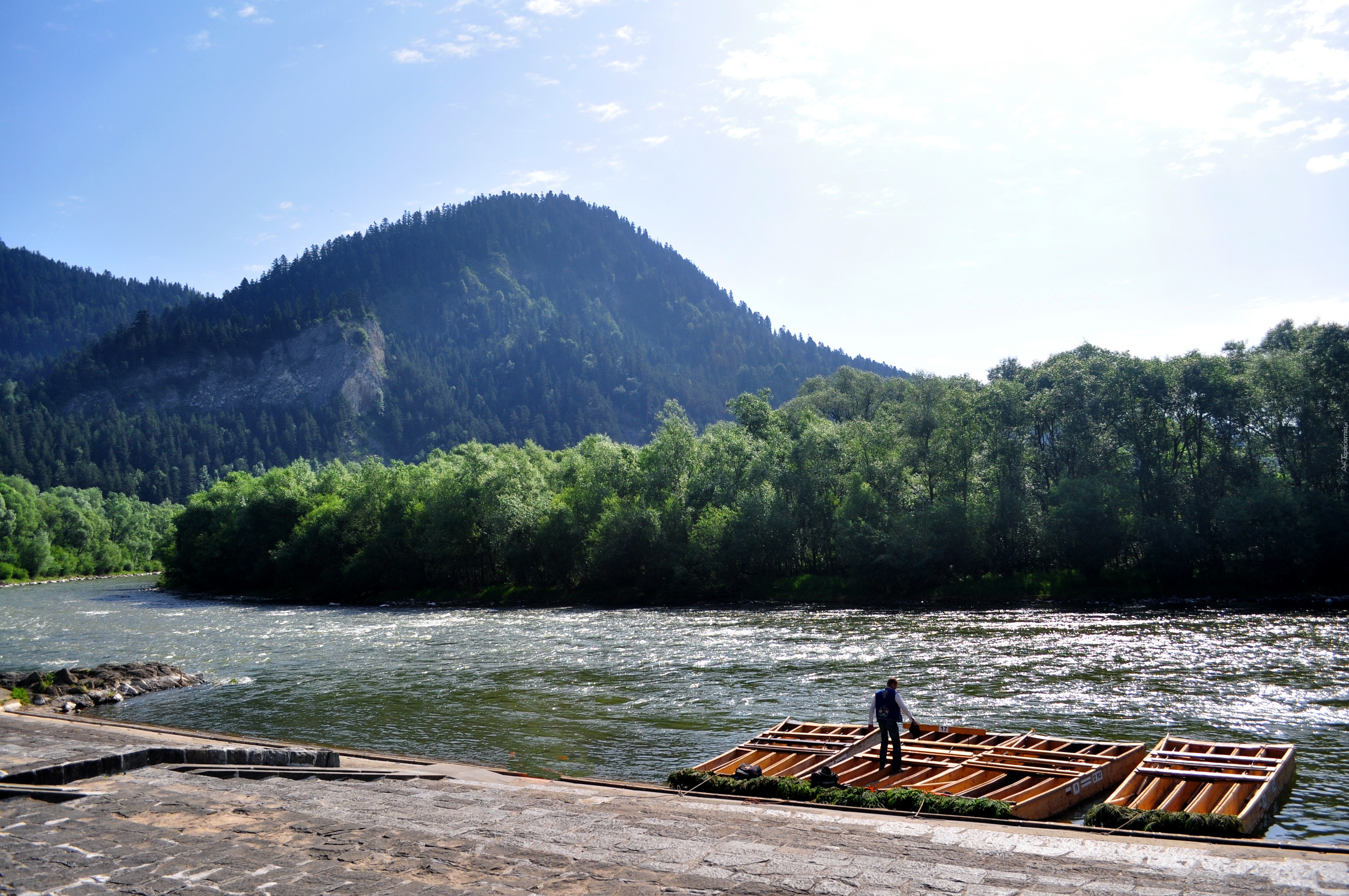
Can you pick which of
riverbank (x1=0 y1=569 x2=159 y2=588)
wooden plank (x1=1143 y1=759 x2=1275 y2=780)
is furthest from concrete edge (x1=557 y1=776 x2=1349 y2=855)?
riverbank (x1=0 y1=569 x2=159 y2=588)

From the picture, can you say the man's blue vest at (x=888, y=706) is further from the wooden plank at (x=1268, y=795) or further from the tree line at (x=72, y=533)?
the tree line at (x=72, y=533)

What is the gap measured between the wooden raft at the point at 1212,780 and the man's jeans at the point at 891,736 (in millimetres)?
4286

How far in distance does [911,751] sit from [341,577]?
290 ft

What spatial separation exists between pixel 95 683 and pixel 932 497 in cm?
6045

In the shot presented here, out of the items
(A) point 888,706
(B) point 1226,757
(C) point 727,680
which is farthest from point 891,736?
(C) point 727,680

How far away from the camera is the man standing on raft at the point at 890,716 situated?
19203 mm

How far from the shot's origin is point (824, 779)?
17859mm

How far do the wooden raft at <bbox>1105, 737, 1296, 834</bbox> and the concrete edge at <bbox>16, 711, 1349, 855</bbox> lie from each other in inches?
62.2

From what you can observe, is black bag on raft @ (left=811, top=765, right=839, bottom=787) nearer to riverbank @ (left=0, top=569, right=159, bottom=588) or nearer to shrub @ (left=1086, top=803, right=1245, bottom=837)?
shrub @ (left=1086, top=803, right=1245, bottom=837)

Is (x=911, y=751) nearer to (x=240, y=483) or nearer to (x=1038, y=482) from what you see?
(x=1038, y=482)

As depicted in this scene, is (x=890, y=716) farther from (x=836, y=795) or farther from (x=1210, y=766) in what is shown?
(x=1210, y=766)

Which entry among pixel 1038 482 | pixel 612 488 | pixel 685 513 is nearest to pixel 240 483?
pixel 612 488

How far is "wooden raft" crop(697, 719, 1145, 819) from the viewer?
17391 millimetres

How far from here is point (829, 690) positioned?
31984 mm
